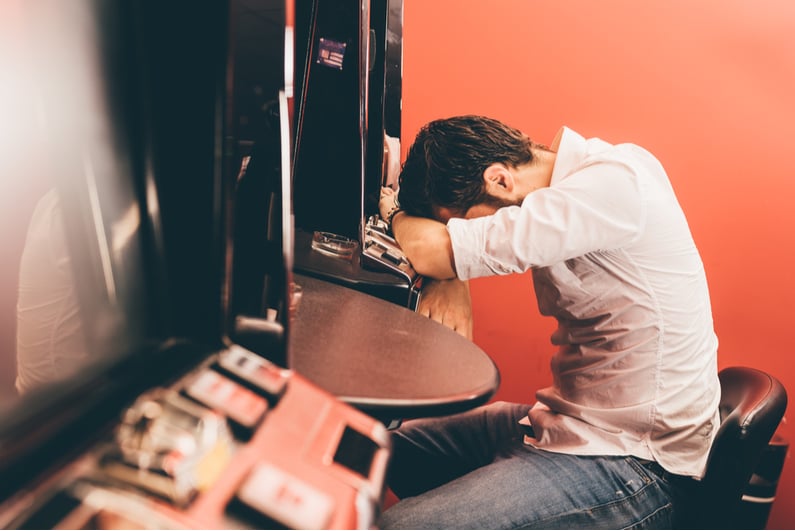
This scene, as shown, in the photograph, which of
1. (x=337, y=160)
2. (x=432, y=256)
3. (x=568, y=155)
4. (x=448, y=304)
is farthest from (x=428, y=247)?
(x=568, y=155)

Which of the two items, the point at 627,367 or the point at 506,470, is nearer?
the point at 506,470

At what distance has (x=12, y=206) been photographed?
578mm

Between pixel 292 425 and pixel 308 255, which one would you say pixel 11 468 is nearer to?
pixel 292 425

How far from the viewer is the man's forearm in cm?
140

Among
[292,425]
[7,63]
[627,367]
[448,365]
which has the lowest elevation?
[627,367]

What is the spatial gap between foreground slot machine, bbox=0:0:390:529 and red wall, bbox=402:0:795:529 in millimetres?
2033

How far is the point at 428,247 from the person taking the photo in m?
1.42

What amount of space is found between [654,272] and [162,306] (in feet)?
3.72

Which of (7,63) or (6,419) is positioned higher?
(7,63)

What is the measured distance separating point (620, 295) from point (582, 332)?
156 millimetres

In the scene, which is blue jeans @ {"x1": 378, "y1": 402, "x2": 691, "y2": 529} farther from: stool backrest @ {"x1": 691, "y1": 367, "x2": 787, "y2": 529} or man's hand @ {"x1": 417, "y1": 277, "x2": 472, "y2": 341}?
man's hand @ {"x1": 417, "y1": 277, "x2": 472, "y2": 341}

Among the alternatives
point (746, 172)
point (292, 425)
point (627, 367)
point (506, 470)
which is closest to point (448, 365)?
point (506, 470)

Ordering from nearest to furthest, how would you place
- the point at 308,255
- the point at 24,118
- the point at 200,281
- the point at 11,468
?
the point at 11,468 < the point at 24,118 < the point at 200,281 < the point at 308,255

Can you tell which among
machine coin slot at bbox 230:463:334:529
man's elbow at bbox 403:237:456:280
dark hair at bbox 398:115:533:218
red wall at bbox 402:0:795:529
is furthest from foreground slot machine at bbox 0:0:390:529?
red wall at bbox 402:0:795:529
